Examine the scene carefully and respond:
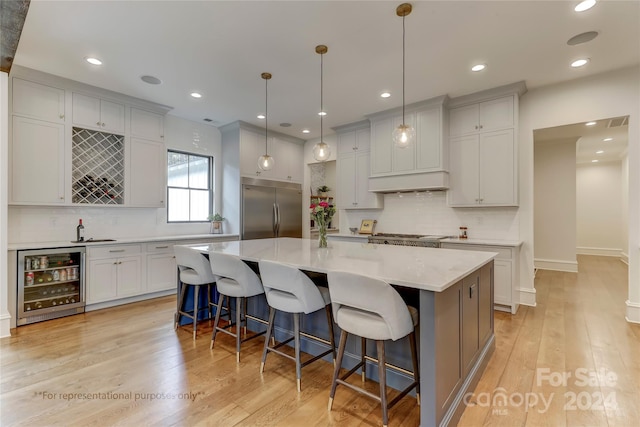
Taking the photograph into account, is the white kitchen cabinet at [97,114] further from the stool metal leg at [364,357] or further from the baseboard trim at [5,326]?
the stool metal leg at [364,357]

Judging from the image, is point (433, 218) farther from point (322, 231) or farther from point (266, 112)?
point (266, 112)

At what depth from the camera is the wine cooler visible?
336 cm

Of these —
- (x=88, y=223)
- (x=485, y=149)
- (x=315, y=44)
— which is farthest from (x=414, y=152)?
(x=88, y=223)

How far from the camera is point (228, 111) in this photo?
482 centimetres

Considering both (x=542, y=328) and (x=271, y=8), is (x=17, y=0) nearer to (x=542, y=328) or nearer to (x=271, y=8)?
(x=271, y=8)

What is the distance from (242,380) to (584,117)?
4713mm

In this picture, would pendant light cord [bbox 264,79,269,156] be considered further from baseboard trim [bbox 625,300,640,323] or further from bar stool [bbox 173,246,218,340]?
baseboard trim [bbox 625,300,640,323]

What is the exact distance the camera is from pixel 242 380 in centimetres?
224

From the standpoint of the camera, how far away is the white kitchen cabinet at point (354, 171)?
5.35m

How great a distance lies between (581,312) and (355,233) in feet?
10.8

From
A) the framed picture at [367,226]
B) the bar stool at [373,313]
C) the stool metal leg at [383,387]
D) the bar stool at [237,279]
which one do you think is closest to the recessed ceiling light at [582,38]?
the bar stool at [373,313]

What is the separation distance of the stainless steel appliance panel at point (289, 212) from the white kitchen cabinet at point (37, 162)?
10.9 ft

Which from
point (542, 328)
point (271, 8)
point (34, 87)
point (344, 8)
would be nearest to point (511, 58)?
point (344, 8)

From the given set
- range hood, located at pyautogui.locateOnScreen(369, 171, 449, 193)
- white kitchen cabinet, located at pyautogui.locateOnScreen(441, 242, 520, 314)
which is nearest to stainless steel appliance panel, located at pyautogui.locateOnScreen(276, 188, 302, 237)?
range hood, located at pyautogui.locateOnScreen(369, 171, 449, 193)
